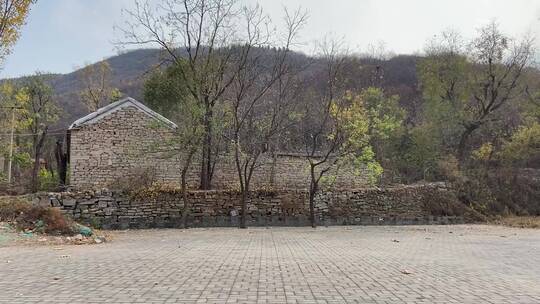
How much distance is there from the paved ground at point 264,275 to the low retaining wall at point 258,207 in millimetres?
8831

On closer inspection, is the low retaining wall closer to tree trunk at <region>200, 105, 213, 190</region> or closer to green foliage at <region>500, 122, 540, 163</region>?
tree trunk at <region>200, 105, 213, 190</region>

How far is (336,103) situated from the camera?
2753cm

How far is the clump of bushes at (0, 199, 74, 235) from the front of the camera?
1443cm

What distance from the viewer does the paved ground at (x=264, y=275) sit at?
6012mm

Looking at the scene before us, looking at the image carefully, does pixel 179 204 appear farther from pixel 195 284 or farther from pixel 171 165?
pixel 195 284

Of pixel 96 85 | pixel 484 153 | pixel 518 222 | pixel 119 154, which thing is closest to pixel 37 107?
pixel 96 85

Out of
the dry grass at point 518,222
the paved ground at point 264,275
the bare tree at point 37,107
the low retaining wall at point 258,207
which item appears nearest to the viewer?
the paved ground at point 264,275

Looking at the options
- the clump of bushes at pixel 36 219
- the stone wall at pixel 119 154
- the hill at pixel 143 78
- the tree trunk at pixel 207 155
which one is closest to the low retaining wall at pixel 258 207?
the stone wall at pixel 119 154

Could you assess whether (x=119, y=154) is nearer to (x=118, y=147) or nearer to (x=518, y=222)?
(x=118, y=147)

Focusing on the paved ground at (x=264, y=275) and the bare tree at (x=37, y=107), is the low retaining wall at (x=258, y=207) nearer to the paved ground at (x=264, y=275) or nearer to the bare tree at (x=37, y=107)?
the paved ground at (x=264, y=275)

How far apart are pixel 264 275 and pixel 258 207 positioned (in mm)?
15610

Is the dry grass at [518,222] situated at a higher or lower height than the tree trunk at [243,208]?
lower

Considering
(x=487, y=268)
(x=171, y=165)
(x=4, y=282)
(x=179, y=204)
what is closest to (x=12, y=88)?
(x=171, y=165)

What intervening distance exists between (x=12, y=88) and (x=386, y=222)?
105 ft
